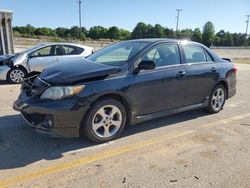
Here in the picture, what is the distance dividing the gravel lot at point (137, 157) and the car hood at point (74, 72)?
3.11ft

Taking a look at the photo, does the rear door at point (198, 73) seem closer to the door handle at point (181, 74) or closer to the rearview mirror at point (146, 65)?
the door handle at point (181, 74)

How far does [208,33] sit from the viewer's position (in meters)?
90.1

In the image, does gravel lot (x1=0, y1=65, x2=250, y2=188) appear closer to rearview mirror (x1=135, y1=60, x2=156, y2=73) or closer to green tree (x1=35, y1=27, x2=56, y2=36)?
rearview mirror (x1=135, y1=60, x2=156, y2=73)

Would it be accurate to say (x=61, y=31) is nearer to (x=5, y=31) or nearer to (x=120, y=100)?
(x=5, y=31)

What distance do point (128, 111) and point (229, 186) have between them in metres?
1.90

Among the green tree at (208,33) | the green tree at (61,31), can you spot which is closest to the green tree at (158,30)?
the green tree at (208,33)

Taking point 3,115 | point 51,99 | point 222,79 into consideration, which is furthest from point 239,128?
point 3,115

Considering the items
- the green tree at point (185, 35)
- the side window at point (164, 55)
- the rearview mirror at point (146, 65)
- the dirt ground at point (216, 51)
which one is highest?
the green tree at point (185, 35)

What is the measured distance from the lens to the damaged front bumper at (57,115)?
4012 mm

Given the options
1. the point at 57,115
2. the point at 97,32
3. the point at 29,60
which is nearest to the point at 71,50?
the point at 29,60

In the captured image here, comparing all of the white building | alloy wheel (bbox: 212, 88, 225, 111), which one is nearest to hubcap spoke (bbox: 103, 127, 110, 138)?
alloy wheel (bbox: 212, 88, 225, 111)

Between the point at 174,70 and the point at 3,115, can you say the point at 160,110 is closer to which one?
the point at 174,70

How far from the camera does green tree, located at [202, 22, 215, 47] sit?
8469 cm

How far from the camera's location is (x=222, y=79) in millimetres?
6145
